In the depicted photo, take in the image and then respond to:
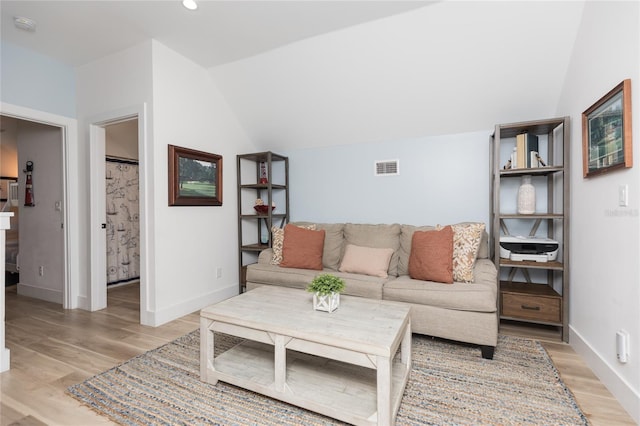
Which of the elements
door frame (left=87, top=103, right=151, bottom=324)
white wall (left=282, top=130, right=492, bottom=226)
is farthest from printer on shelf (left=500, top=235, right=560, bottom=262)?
door frame (left=87, top=103, right=151, bottom=324)

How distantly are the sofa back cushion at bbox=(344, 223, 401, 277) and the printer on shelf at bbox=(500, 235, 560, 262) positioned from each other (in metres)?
0.90

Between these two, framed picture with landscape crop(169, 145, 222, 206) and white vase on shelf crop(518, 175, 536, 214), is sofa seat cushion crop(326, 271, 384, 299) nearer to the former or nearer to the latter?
white vase on shelf crop(518, 175, 536, 214)

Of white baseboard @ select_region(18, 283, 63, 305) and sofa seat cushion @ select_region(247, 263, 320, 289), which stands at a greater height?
sofa seat cushion @ select_region(247, 263, 320, 289)

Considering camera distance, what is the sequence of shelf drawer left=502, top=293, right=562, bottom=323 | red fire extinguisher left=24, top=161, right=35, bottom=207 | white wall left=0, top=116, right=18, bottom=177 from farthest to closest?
white wall left=0, top=116, right=18, bottom=177 → red fire extinguisher left=24, top=161, right=35, bottom=207 → shelf drawer left=502, top=293, right=562, bottom=323

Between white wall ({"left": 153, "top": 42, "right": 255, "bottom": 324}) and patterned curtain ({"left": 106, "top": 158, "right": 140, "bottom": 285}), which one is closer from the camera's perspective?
white wall ({"left": 153, "top": 42, "right": 255, "bottom": 324})

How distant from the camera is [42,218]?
348 cm

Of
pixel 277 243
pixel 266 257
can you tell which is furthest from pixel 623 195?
pixel 266 257

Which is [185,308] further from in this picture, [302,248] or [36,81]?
[36,81]

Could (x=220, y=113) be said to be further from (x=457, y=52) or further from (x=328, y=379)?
(x=328, y=379)

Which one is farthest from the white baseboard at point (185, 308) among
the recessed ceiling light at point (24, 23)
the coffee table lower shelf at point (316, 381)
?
the recessed ceiling light at point (24, 23)

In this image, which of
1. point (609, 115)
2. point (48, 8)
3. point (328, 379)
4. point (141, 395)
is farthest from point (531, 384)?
point (48, 8)

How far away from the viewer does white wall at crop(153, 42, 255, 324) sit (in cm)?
275

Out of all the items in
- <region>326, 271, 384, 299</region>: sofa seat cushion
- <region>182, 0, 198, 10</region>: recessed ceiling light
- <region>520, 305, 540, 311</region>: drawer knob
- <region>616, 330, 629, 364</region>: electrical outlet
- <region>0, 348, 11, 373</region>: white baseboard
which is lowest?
<region>0, 348, 11, 373</region>: white baseboard

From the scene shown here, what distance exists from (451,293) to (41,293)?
14.3ft
